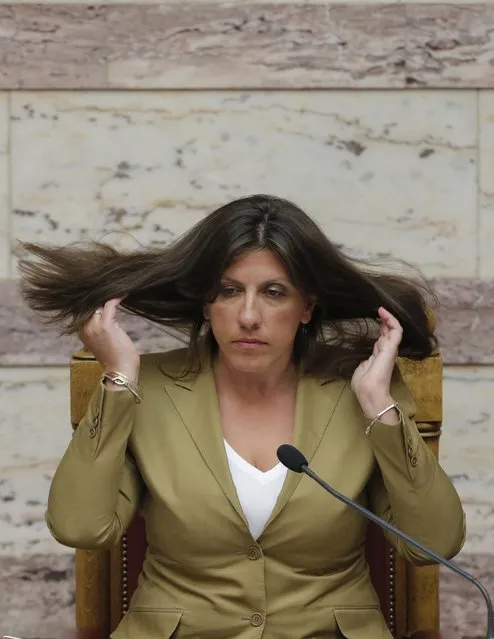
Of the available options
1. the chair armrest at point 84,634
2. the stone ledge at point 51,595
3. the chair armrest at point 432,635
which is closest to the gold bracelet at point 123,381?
the chair armrest at point 84,634

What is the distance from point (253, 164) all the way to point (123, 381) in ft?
5.34

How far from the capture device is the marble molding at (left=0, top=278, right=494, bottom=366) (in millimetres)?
4070

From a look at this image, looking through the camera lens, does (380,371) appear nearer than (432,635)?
Yes

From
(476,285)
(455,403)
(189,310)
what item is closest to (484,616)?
(455,403)

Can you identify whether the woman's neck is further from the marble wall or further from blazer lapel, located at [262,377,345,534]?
the marble wall

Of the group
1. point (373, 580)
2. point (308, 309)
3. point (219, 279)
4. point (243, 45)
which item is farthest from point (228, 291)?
point (243, 45)

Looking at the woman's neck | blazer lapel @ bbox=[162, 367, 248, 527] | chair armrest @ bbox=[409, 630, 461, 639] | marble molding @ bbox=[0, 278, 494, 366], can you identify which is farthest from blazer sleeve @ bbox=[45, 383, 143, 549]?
marble molding @ bbox=[0, 278, 494, 366]

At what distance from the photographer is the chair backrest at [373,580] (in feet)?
9.53

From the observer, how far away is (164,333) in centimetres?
408

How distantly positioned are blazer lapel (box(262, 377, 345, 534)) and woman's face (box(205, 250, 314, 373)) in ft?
0.41

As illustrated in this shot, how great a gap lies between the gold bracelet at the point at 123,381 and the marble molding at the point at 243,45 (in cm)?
166

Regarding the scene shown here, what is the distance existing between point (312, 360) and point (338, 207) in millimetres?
1373

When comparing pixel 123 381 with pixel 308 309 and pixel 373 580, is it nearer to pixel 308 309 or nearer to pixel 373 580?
pixel 308 309

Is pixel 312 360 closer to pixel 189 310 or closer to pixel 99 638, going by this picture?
pixel 189 310
